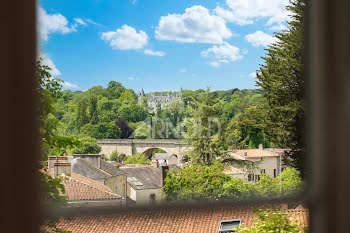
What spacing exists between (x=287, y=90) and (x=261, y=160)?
2858 millimetres

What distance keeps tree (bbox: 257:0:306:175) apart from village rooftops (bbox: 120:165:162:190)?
7.03 ft

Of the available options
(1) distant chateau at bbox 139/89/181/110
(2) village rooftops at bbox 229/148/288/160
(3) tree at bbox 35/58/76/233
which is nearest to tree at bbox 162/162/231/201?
(2) village rooftops at bbox 229/148/288/160

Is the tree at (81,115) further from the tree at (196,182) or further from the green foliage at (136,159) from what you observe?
the green foliage at (136,159)

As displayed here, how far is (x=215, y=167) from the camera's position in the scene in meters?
9.20

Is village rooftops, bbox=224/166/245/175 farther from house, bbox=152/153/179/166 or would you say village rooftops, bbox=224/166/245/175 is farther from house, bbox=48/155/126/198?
house, bbox=48/155/126/198

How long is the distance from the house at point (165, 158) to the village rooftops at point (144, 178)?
5.04ft

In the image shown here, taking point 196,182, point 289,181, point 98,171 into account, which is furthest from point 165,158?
point 98,171

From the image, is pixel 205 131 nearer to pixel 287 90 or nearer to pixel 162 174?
pixel 162 174

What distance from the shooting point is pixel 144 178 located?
26.3ft

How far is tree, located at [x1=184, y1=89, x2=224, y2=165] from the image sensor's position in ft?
30.9

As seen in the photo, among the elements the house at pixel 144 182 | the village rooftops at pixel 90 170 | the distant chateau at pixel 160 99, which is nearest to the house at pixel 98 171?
the village rooftops at pixel 90 170
